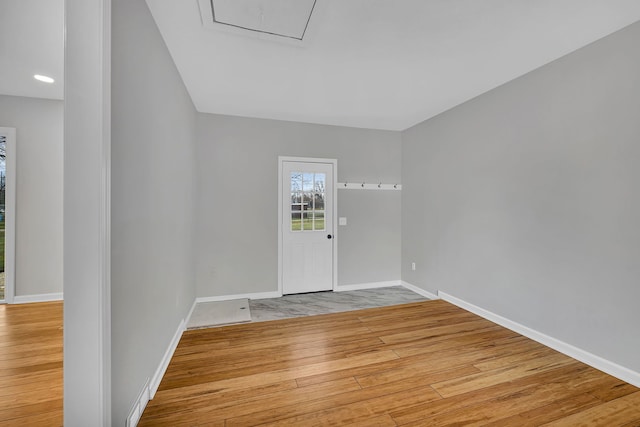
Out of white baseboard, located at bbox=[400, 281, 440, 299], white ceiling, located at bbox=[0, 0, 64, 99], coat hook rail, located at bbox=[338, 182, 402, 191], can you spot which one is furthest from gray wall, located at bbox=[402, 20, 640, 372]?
white ceiling, located at bbox=[0, 0, 64, 99]

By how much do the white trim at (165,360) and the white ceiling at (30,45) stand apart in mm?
2577

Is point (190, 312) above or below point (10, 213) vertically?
below

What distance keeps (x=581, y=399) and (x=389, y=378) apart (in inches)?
48.5

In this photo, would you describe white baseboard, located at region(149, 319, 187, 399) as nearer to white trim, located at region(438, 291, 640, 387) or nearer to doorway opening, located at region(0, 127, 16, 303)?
doorway opening, located at region(0, 127, 16, 303)

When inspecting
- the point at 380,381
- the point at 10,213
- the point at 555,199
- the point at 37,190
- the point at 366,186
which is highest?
the point at 366,186

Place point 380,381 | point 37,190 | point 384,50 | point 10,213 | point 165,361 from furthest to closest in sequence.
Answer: point 37,190
point 10,213
point 384,50
point 165,361
point 380,381

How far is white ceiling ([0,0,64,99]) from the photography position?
1845 mm

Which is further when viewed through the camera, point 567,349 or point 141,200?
point 567,349

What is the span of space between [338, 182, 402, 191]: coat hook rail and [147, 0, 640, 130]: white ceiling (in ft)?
3.93

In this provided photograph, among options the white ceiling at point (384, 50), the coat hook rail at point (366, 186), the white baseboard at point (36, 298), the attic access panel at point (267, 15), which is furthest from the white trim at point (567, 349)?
the white baseboard at point (36, 298)

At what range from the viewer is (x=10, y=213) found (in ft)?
10.8

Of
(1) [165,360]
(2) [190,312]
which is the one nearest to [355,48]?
(1) [165,360]

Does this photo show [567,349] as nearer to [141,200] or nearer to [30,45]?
[141,200]

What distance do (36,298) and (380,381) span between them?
14.1 feet
